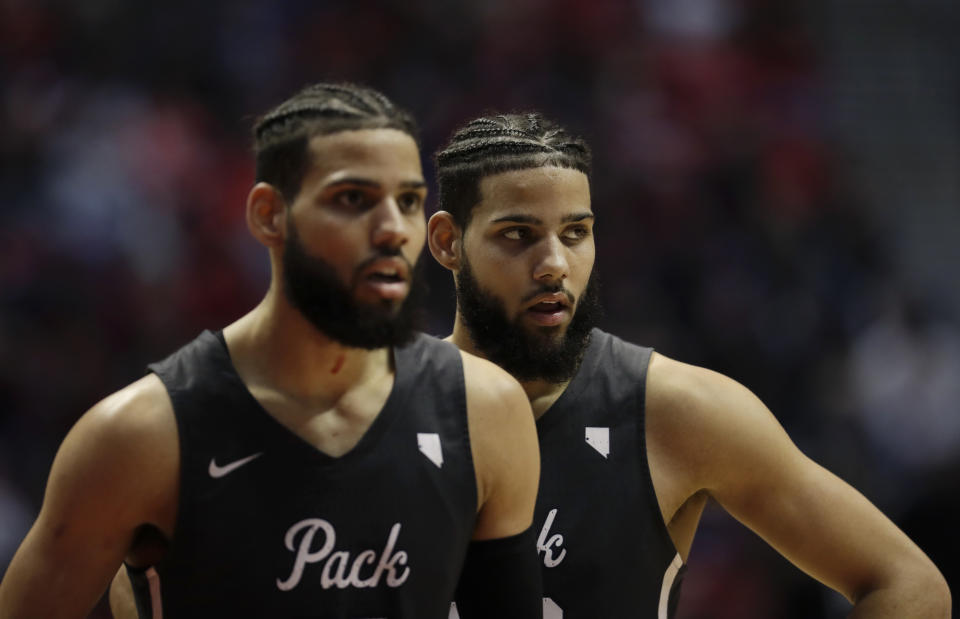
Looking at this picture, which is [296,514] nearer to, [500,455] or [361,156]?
[500,455]

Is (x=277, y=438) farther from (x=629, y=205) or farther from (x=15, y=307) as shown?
(x=629, y=205)

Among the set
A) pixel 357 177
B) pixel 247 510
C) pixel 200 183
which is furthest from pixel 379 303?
pixel 200 183

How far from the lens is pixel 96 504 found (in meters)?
2.75

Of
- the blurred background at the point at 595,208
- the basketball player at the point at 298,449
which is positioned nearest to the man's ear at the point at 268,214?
the basketball player at the point at 298,449

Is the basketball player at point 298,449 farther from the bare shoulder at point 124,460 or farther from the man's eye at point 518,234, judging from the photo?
the man's eye at point 518,234

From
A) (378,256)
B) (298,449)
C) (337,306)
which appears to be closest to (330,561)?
(298,449)

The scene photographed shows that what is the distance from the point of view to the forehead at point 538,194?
A: 3.70 meters

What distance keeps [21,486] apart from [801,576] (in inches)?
183

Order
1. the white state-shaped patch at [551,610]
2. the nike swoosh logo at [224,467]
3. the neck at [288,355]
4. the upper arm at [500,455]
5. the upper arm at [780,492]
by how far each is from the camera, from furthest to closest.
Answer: the upper arm at [780,492], the white state-shaped patch at [551,610], the upper arm at [500,455], the neck at [288,355], the nike swoosh logo at [224,467]

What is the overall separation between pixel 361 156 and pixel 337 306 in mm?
335

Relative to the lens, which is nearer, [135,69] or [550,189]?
[550,189]

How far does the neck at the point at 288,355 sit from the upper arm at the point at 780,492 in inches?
43.5

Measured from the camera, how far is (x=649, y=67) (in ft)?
34.7

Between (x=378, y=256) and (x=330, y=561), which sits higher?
(x=378, y=256)
